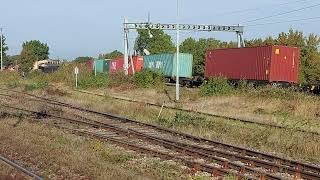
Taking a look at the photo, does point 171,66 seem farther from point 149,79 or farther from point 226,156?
point 226,156

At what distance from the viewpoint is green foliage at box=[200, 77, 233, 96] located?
33625 millimetres

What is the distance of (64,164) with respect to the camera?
1111 cm

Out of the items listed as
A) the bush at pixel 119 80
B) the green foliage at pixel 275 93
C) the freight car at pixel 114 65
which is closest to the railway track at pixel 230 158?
the green foliage at pixel 275 93

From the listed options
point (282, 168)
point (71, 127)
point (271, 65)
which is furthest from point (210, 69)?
point (282, 168)

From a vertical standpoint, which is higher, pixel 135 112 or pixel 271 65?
pixel 271 65

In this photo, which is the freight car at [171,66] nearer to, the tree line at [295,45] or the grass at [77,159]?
the tree line at [295,45]

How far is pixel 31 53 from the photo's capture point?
124000 mm

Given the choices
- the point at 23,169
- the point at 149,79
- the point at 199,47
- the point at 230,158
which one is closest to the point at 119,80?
the point at 149,79

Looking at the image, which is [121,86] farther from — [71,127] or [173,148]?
[173,148]

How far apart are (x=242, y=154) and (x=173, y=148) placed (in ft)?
6.56

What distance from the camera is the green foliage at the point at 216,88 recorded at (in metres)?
33.6

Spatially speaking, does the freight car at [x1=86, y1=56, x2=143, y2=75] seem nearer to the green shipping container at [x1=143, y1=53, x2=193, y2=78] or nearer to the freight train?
the green shipping container at [x1=143, y1=53, x2=193, y2=78]

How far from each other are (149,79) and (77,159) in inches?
1293

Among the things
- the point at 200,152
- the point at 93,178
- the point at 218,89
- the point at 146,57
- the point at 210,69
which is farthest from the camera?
the point at 146,57
